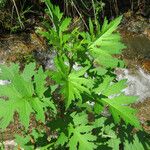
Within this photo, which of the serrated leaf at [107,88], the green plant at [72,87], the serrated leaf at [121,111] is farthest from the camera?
the serrated leaf at [107,88]

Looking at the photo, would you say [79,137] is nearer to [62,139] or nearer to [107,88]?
[62,139]

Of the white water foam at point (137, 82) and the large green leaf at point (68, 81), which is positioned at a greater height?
the large green leaf at point (68, 81)

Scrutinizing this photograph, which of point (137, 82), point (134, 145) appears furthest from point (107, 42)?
point (137, 82)

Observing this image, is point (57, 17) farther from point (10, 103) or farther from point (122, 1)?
point (122, 1)

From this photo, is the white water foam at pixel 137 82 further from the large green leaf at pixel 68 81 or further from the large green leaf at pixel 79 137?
the large green leaf at pixel 68 81

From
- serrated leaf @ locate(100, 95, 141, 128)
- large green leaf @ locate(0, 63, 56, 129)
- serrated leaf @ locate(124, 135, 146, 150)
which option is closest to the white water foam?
serrated leaf @ locate(124, 135, 146, 150)

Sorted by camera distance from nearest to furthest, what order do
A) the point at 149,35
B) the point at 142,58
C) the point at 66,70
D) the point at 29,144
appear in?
the point at 66,70
the point at 29,144
the point at 142,58
the point at 149,35

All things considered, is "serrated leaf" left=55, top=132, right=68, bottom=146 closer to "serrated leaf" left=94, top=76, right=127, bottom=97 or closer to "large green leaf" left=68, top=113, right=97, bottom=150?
"large green leaf" left=68, top=113, right=97, bottom=150

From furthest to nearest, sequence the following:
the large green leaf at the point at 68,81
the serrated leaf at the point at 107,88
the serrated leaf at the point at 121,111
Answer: the serrated leaf at the point at 107,88
the serrated leaf at the point at 121,111
the large green leaf at the point at 68,81

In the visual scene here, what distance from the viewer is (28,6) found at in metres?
6.17

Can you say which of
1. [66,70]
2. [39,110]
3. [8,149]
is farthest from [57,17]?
[8,149]

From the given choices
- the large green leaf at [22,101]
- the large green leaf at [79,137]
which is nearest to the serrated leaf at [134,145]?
the large green leaf at [79,137]

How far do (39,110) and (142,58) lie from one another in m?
4.29

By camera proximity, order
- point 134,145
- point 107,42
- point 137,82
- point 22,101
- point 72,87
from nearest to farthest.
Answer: point 72,87
point 22,101
point 107,42
point 134,145
point 137,82
